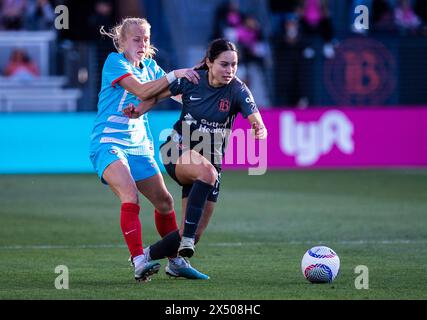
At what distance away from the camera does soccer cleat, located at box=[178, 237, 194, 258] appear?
7.86 m

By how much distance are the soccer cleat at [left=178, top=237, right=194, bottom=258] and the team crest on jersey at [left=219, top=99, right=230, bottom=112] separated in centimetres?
105

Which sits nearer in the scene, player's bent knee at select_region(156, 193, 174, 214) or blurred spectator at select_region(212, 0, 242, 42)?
player's bent knee at select_region(156, 193, 174, 214)

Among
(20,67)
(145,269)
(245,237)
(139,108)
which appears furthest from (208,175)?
(20,67)

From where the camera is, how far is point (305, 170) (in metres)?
20.5

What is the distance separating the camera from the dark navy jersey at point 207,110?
26.9ft

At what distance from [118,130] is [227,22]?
14574 millimetres

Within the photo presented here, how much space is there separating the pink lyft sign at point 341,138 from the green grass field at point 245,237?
Answer: 1.50 m

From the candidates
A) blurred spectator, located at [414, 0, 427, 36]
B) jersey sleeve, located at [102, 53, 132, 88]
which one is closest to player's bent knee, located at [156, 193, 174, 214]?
jersey sleeve, located at [102, 53, 132, 88]

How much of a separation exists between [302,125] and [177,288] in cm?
1331

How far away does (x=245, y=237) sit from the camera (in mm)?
11359

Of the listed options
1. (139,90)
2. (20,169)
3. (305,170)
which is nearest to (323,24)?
(305,170)

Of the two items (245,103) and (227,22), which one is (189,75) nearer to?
(245,103)

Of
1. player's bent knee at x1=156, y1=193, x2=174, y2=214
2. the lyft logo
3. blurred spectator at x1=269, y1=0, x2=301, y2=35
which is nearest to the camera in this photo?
player's bent knee at x1=156, y1=193, x2=174, y2=214

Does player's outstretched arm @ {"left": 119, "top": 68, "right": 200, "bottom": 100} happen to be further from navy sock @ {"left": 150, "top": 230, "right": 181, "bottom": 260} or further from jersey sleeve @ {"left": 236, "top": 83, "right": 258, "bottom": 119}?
navy sock @ {"left": 150, "top": 230, "right": 181, "bottom": 260}
